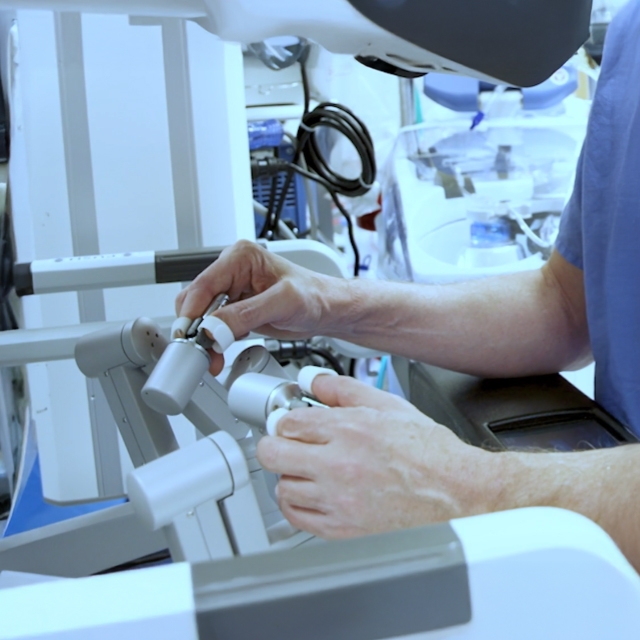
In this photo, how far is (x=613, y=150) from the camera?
Answer: 3.12 feet

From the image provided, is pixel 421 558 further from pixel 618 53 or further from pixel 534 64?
pixel 618 53

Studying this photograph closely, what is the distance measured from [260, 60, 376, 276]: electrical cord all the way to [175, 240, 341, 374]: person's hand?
1.58 feet

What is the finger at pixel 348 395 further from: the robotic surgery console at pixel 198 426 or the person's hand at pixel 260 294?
the person's hand at pixel 260 294

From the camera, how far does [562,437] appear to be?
82cm

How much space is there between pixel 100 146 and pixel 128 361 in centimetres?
47

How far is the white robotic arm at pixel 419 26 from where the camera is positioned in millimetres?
465

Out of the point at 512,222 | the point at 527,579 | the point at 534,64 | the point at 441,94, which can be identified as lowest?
the point at 527,579

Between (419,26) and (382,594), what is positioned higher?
(419,26)

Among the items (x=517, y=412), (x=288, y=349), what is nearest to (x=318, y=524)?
(x=517, y=412)

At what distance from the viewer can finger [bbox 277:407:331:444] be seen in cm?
52

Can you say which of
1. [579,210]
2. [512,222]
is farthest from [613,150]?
[512,222]

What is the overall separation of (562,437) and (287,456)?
416mm

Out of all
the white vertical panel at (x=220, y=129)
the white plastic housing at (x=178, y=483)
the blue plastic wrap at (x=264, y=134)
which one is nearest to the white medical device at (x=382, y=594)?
the white plastic housing at (x=178, y=483)

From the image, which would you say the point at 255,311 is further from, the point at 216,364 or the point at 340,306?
the point at 340,306
